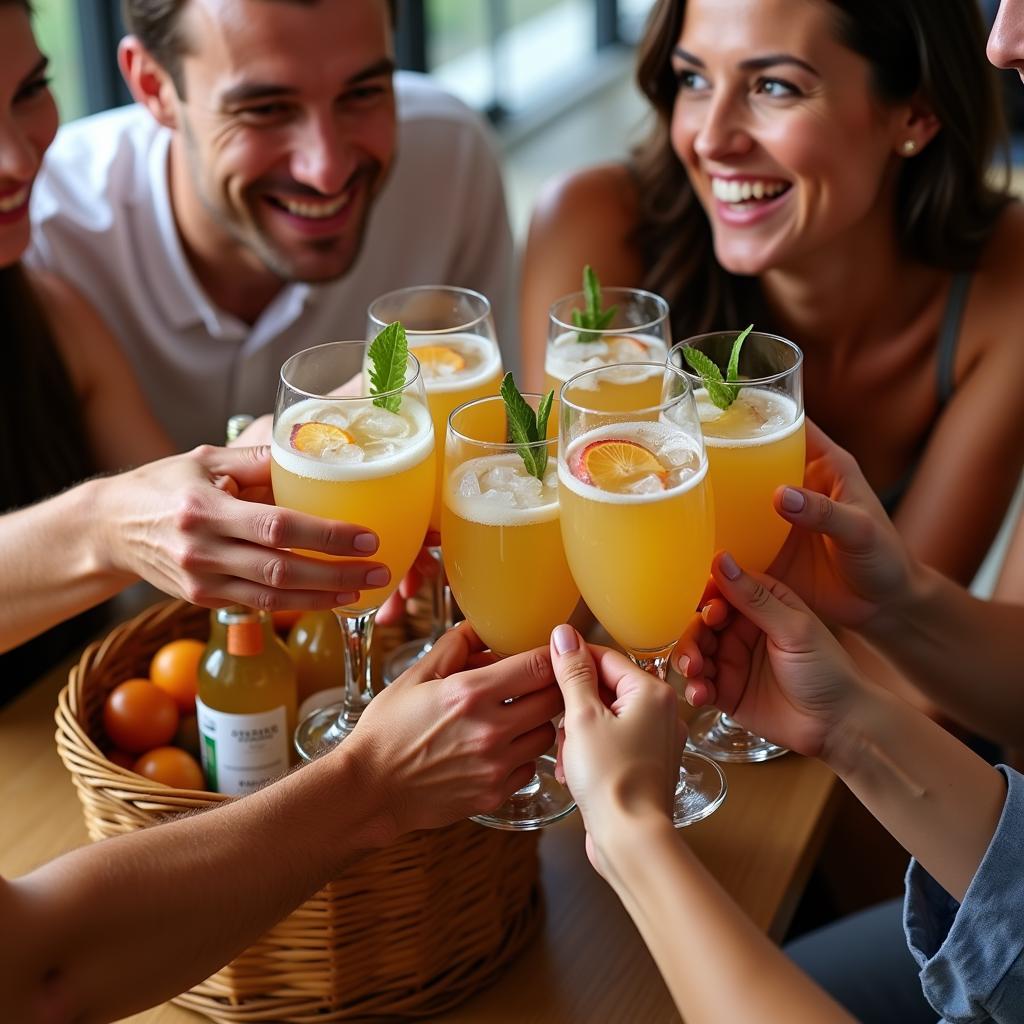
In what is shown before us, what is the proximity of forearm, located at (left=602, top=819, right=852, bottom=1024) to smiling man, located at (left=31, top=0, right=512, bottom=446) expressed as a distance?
164 centimetres

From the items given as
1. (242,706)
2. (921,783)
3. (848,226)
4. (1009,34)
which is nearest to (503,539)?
(242,706)

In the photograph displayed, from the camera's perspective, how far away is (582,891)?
1.55m

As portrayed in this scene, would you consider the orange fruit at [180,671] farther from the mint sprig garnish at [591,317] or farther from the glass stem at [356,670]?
the mint sprig garnish at [591,317]

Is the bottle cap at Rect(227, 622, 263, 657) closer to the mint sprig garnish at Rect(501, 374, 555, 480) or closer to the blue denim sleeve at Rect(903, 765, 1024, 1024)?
the mint sprig garnish at Rect(501, 374, 555, 480)

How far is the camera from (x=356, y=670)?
1.55 m

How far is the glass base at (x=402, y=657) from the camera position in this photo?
1720 mm

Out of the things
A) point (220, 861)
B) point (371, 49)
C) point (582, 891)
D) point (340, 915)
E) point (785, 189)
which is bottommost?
point (582, 891)

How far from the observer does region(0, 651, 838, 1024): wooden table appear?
54.9 inches

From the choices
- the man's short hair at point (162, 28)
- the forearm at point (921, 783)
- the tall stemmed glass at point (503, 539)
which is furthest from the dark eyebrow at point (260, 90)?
the forearm at point (921, 783)

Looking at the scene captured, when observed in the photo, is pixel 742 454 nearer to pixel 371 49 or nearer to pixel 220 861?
pixel 220 861

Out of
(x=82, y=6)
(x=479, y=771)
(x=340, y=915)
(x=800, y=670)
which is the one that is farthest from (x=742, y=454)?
(x=82, y=6)

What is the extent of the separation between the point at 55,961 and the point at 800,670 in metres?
0.77

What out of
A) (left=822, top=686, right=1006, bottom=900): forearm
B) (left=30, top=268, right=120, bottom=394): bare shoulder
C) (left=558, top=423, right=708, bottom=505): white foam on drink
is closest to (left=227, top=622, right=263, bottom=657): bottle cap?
(left=558, top=423, right=708, bottom=505): white foam on drink

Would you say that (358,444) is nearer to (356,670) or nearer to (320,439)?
(320,439)
